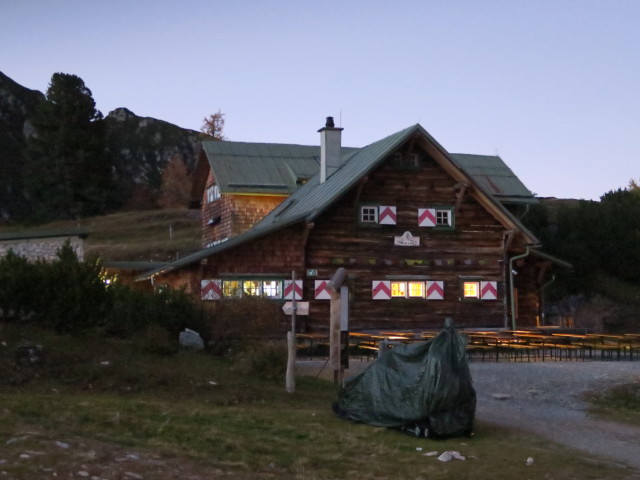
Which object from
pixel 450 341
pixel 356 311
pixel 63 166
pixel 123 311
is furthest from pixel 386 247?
pixel 63 166

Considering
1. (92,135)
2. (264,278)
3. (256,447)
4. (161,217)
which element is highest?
(92,135)

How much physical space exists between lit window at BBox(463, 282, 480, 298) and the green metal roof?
8.09 m

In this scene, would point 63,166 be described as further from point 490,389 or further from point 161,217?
point 490,389

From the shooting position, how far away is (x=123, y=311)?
22359 mm

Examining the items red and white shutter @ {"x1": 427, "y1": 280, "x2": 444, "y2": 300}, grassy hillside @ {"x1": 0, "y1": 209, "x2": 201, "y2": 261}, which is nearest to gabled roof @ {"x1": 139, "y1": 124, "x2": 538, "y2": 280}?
red and white shutter @ {"x1": 427, "y1": 280, "x2": 444, "y2": 300}

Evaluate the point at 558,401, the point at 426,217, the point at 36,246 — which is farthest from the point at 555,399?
the point at 36,246

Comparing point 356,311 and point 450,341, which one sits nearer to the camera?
point 450,341

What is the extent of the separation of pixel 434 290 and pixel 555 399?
1532cm

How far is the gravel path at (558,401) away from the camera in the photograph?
1379 centimetres

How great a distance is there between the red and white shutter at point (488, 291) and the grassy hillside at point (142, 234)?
78.3 ft

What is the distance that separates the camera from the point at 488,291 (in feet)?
112

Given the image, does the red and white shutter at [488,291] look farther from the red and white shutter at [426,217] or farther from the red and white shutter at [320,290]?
the red and white shutter at [320,290]

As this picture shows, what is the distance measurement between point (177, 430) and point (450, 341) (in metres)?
3.82

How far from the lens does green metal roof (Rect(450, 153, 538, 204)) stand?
4216 cm
